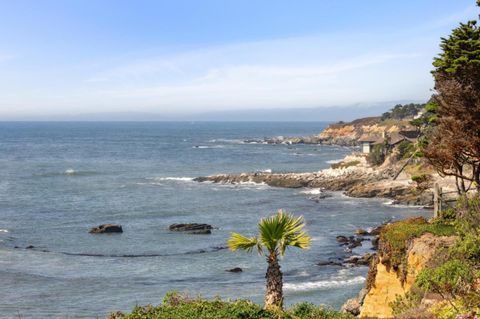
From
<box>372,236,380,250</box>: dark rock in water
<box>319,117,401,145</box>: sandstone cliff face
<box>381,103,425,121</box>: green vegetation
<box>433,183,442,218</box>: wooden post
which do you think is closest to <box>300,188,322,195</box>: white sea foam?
<box>372,236,380,250</box>: dark rock in water

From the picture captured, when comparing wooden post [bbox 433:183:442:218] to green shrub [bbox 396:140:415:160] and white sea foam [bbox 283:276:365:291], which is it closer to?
white sea foam [bbox 283:276:365:291]

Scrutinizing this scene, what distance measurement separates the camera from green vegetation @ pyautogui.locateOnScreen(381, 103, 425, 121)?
6206 inches

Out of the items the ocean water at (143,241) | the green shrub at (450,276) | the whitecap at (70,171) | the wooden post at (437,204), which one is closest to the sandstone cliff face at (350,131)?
the ocean water at (143,241)

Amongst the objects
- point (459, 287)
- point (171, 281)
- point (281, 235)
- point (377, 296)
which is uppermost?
point (281, 235)

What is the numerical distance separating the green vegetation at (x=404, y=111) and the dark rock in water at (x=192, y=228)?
11951 cm

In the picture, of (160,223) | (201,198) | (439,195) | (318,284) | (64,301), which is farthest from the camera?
(201,198)

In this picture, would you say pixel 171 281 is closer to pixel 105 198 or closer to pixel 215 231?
pixel 215 231

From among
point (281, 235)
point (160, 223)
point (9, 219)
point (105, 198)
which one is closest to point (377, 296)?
point (281, 235)

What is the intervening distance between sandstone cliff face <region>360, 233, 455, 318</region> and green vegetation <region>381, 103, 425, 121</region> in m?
142

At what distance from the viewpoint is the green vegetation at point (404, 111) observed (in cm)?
15762

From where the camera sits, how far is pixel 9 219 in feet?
178

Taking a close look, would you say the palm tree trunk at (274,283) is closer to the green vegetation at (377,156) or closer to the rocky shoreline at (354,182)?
the rocky shoreline at (354,182)

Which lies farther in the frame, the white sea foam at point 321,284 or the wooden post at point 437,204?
the white sea foam at point 321,284

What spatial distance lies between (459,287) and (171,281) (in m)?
22.5
